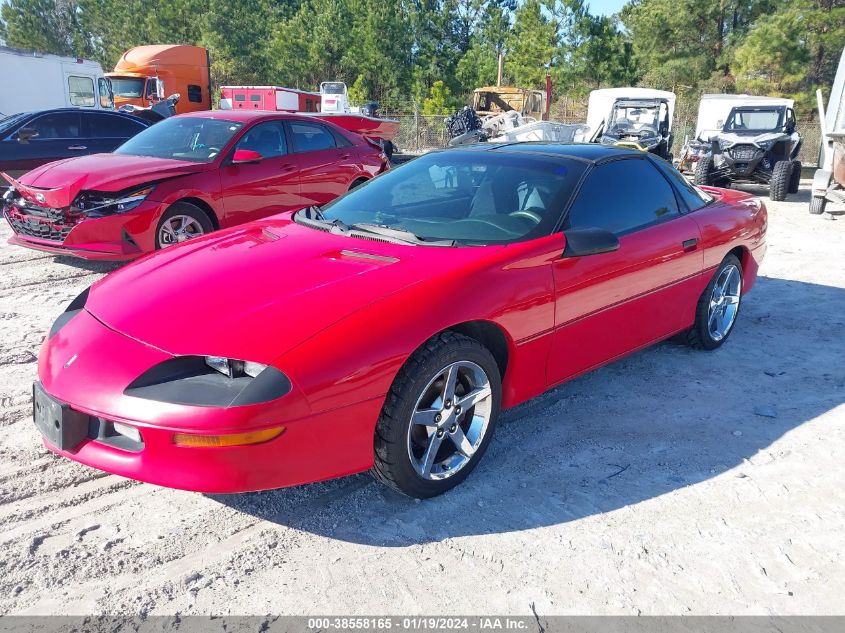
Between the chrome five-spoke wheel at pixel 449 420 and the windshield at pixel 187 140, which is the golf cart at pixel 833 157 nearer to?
the windshield at pixel 187 140

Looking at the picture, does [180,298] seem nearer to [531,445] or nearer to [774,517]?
[531,445]

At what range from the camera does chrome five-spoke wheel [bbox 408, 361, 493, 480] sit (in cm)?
296

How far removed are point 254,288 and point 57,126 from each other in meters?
9.09

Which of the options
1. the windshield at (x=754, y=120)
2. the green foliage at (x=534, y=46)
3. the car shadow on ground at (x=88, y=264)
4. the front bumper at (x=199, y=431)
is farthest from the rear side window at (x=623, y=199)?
the green foliage at (x=534, y=46)

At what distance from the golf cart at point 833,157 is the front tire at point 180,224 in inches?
398

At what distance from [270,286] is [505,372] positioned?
1158 millimetres

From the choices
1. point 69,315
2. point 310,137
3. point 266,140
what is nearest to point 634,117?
point 310,137

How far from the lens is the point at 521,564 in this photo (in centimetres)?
265

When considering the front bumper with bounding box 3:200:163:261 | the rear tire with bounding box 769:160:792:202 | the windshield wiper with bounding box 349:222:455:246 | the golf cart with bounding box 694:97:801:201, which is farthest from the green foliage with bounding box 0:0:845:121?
the windshield wiper with bounding box 349:222:455:246

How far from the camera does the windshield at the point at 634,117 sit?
18078 mm

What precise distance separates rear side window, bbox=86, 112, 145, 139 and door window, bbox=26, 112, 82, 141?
0.19 metres

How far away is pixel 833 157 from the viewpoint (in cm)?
1188

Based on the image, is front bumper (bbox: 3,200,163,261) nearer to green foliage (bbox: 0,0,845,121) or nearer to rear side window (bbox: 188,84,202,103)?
rear side window (bbox: 188,84,202,103)

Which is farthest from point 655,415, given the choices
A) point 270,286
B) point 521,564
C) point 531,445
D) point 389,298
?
point 270,286
